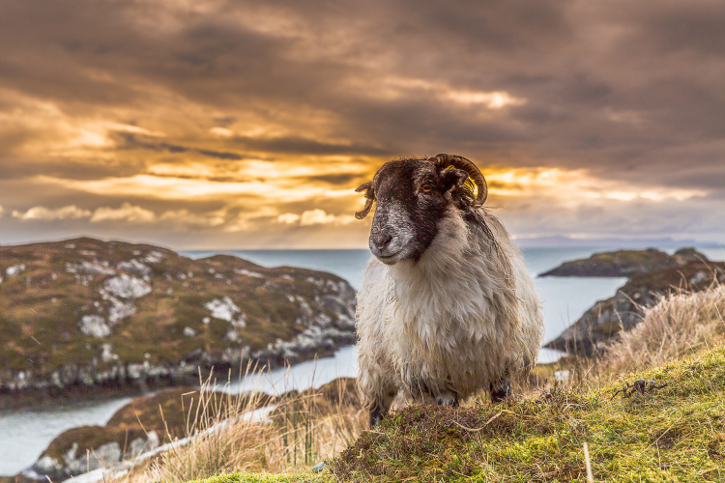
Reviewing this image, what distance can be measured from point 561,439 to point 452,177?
118 inches

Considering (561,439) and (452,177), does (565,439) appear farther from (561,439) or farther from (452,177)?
(452,177)

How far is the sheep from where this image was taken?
472cm

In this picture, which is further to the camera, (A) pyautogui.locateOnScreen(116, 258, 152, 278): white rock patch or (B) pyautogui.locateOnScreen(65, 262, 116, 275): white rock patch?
(A) pyautogui.locateOnScreen(116, 258, 152, 278): white rock patch

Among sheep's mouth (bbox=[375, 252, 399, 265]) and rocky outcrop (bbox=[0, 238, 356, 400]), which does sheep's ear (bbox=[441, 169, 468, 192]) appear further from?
rocky outcrop (bbox=[0, 238, 356, 400])

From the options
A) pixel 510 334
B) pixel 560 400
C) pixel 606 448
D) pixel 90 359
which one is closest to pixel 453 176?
pixel 510 334

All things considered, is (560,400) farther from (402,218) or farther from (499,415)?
(402,218)

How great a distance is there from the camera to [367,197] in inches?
230

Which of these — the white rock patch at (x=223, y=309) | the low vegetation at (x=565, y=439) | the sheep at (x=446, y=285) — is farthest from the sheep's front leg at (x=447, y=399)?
the white rock patch at (x=223, y=309)

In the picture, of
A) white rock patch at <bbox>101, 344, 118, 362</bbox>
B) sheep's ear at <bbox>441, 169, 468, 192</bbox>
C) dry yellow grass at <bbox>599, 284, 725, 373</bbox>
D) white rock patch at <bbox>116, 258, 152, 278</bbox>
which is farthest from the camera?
white rock patch at <bbox>116, 258, 152, 278</bbox>

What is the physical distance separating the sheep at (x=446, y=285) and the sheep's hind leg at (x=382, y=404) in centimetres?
120

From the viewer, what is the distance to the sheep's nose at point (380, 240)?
4453 millimetres

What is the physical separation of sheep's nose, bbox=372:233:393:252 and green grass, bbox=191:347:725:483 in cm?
160

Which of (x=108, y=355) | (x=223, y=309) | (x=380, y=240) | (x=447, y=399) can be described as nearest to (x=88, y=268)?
(x=108, y=355)

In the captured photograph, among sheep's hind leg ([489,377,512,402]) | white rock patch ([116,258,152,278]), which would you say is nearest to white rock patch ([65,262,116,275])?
white rock patch ([116,258,152,278])
